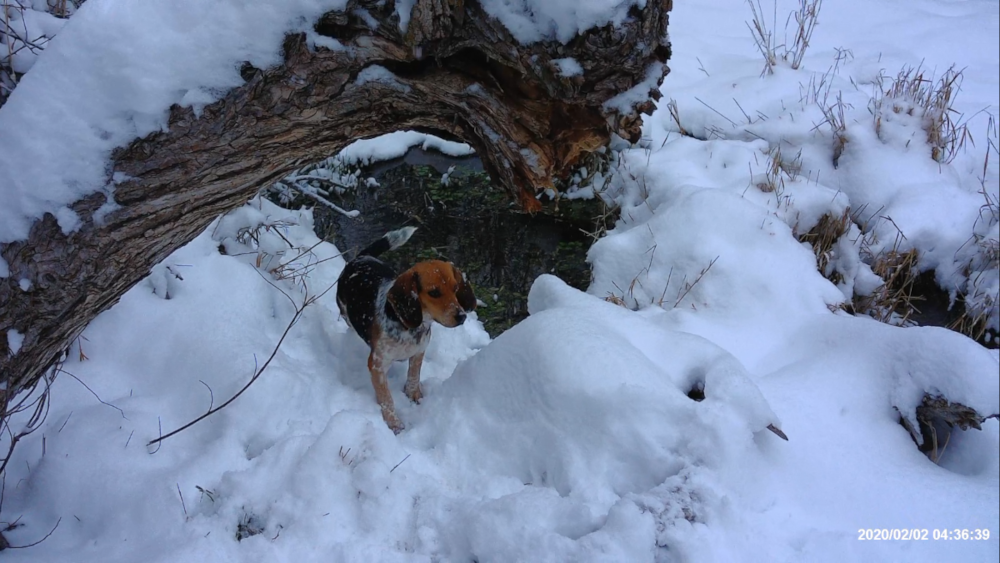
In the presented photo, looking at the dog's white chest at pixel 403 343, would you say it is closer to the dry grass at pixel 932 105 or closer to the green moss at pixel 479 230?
the green moss at pixel 479 230

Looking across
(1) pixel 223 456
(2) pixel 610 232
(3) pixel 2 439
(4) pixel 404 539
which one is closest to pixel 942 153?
(2) pixel 610 232

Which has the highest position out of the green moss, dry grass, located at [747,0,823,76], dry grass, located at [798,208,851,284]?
dry grass, located at [747,0,823,76]

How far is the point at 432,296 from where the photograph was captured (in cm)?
253

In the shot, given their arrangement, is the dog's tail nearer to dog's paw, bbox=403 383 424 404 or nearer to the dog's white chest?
the dog's white chest

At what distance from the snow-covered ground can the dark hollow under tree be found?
13cm

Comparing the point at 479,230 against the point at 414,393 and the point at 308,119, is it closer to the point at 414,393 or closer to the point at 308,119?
the point at 414,393

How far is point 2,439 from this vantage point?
2287mm

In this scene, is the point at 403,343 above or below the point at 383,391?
above

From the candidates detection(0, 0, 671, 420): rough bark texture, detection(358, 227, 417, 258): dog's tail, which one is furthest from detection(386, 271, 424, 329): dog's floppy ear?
Result: detection(358, 227, 417, 258): dog's tail

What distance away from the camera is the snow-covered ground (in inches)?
81.9

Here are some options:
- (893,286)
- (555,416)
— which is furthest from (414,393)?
(893,286)

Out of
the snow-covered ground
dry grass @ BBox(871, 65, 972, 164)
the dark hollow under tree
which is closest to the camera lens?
the dark hollow under tree

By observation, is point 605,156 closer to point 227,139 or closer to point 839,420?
point 839,420

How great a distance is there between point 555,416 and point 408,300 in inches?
31.0
